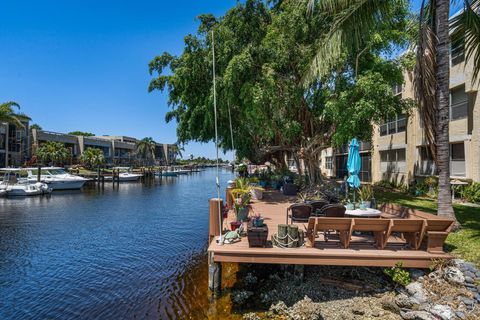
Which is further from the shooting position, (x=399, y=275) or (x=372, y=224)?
(x=372, y=224)

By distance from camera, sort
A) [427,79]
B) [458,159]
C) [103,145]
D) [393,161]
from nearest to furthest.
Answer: [427,79], [458,159], [393,161], [103,145]

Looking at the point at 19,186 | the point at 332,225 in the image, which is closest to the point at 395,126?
the point at 332,225

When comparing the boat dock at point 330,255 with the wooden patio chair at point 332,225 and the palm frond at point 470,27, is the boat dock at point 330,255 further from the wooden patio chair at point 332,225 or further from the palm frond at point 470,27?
the palm frond at point 470,27

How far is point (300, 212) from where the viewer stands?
32.2ft

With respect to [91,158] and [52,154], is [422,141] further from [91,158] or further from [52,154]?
[91,158]

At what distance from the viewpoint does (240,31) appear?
18.0 m

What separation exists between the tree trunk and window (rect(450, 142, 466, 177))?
11443mm

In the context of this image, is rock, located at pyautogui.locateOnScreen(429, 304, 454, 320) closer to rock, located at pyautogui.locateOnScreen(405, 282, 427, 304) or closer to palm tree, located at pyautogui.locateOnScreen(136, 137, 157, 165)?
rock, located at pyautogui.locateOnScreen(405, 282, 427, 304)

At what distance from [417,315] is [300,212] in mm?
4302

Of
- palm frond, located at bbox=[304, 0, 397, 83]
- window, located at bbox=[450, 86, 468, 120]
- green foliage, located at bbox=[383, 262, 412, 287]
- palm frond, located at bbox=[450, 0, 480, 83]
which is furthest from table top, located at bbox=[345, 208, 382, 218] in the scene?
window, located at bbox=[450, 86, 468, 120]

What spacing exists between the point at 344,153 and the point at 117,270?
3003 centimetres

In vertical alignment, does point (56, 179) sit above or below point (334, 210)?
below

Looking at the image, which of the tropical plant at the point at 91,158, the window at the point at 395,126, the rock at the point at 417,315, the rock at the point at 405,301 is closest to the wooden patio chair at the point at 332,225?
the rock at the point at 405,301

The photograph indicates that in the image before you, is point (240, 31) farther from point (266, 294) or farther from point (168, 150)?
point (168, 150)
